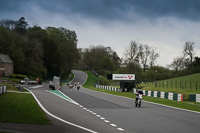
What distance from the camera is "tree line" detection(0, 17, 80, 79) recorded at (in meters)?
104

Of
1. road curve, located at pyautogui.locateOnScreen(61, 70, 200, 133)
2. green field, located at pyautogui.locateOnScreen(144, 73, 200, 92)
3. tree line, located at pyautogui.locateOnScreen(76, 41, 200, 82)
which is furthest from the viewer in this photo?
tree line, located at pyautogui.locateOnScreen(76, 41, 200, 82)

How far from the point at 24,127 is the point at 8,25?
146986 mm

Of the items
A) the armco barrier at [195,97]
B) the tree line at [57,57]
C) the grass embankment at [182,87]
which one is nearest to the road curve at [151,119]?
the armco barrier at [195,97]

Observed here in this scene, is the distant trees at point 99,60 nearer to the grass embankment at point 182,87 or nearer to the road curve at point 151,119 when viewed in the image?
the grass embankment at point 182,87

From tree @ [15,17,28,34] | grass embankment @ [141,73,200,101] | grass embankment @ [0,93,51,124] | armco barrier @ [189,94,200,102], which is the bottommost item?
grass embankment @ [0,93,51,124]

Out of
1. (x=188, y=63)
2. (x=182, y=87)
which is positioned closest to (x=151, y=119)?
(x=182, y=87)

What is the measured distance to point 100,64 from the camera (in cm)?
14888

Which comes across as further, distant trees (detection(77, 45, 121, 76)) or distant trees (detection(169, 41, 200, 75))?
distant trees (detection(77, 45, 121, 76))

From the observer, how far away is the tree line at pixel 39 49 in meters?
104

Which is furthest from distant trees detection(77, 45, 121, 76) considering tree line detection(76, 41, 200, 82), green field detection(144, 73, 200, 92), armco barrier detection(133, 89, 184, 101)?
armco barrier detection(133, 89, 184, 101)

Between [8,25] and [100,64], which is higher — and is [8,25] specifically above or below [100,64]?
above

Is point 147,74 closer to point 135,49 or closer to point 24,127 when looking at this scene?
point 135,49

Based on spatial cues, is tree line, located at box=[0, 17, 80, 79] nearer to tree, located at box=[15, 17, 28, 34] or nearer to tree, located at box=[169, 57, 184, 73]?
tree, located at box=[15, 17, 28, 34]

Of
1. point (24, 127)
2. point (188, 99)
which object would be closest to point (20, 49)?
point (188, 99)
